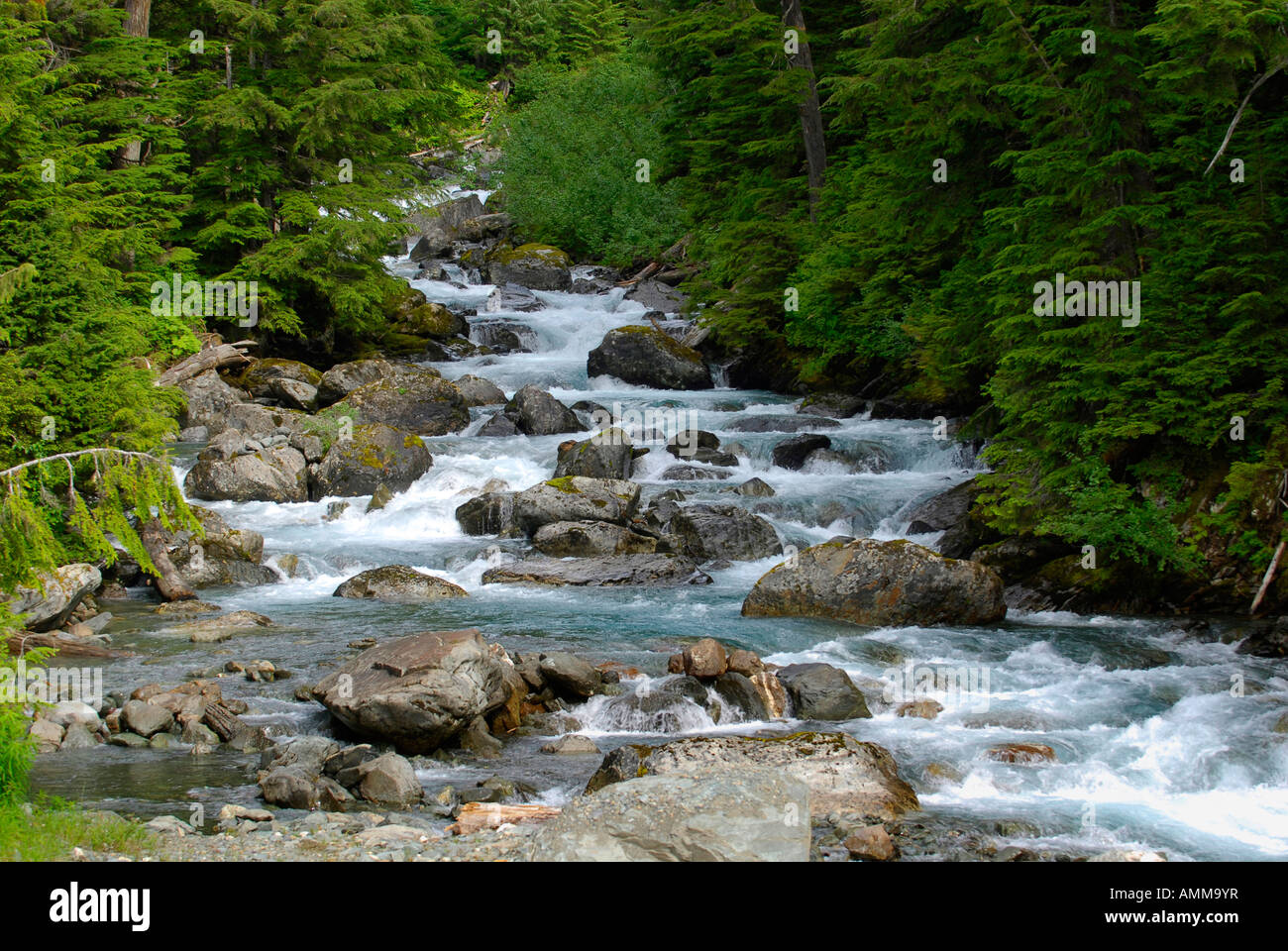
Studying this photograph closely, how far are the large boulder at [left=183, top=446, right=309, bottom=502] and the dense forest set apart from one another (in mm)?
3238

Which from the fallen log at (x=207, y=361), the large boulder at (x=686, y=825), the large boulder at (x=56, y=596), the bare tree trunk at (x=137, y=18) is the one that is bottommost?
the large boulder at (x=686, y=825)

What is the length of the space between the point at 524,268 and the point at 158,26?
1204cm

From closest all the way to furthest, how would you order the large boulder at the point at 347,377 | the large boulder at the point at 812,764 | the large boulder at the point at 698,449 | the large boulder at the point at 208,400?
the large boulder at the point at 812,764 < the large boulder at the point at 698,449 < the large boulder at the point at 208,400 < the large boulder at the point at 347,377

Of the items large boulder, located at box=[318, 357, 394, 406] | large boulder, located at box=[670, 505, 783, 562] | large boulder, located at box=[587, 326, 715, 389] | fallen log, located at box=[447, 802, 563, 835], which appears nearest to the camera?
fallen log, located at box=[447, 802, 563, 835]

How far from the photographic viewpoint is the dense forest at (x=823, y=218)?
11648 millimetres

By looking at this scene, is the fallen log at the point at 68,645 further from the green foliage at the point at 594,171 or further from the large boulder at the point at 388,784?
the green foliage at the point at 594,171

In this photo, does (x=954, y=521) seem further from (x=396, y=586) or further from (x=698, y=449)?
(x=396, y=586)

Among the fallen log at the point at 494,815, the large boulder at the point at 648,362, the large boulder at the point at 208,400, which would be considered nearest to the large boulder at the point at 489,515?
the large boulder at the point at 208,400

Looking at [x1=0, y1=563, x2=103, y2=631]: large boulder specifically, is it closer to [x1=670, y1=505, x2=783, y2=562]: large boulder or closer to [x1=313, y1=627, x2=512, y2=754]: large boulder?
[x1=313, y1=627, x2=512, y2=754]: large boulder

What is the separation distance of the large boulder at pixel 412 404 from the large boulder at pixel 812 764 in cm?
1374

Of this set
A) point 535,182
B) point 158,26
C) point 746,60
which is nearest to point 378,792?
point 746,60

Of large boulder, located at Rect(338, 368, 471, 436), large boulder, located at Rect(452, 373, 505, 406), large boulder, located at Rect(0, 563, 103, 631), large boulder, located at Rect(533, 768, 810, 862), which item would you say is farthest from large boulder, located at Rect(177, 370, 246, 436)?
large boulder, located at Rect(533, 768, 810, 862)

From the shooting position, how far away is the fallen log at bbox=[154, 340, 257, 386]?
860 inches

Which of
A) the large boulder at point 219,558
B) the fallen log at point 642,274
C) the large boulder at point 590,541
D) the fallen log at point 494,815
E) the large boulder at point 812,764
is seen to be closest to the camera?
the fallen log at point 494,815
